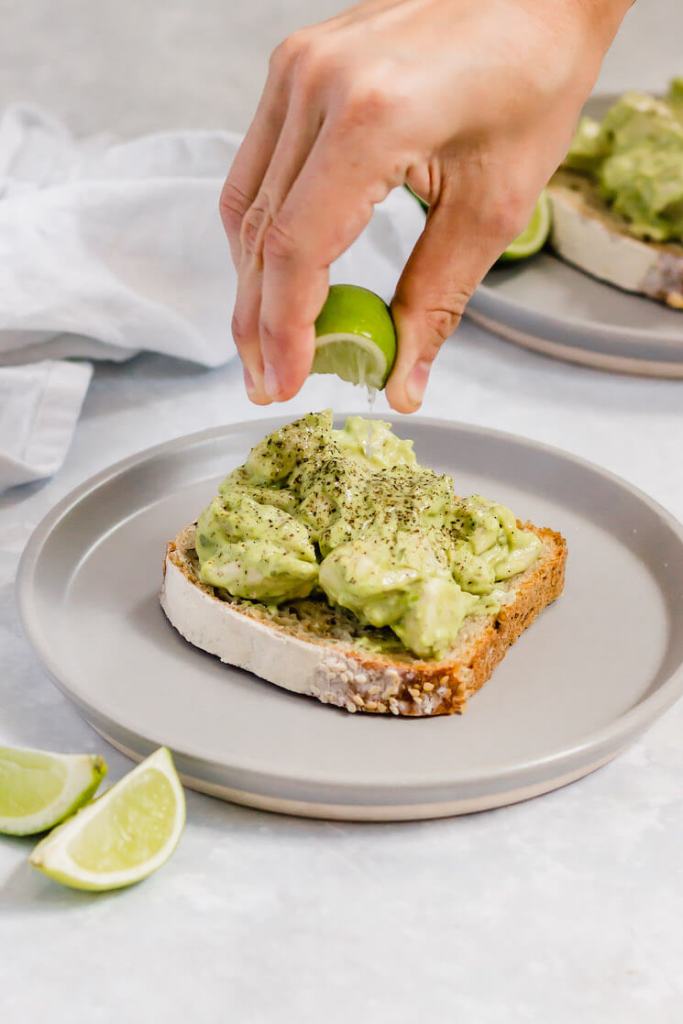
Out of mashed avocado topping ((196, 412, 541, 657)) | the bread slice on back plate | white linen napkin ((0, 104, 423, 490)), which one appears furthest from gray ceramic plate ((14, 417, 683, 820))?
the bread slice on back plate

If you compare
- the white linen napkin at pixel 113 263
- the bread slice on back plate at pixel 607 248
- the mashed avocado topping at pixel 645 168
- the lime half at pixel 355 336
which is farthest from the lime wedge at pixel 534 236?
the lime half at pixel 355 336

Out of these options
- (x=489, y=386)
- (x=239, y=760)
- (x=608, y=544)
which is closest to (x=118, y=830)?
(x=239, y=760)

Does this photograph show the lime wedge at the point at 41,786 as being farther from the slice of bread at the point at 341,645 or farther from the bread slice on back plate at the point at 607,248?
the bread slice on back plate at the point at 607,248

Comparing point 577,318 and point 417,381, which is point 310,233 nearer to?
point 417,381

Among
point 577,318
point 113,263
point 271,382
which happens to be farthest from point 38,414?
point 577,318

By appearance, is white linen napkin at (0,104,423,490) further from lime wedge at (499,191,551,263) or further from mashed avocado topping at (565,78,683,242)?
mashed avocado topping at (565,78,683,242)

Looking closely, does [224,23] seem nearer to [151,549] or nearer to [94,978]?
[151,549]

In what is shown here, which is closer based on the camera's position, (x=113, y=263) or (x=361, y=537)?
(x=361, y=537)
